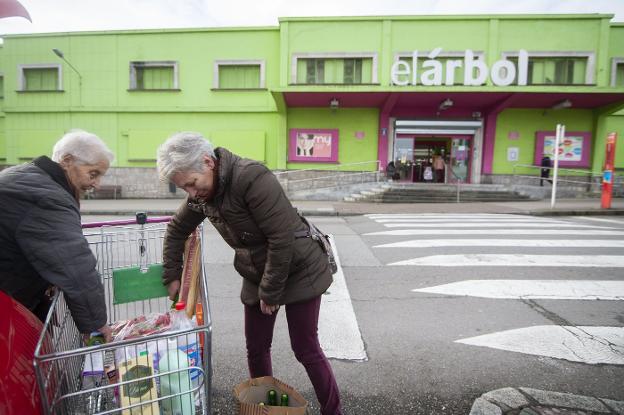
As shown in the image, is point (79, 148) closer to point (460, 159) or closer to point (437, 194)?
point (437, 194)

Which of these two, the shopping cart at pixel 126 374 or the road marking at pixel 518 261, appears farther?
the road marking at pixel 518 261

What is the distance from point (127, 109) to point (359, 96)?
11712 mm

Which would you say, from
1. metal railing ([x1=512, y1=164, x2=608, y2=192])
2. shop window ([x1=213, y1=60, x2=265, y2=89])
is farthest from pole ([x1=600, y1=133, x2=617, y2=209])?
shop window ([x1=213, y1=60, x2=265, y2=89])

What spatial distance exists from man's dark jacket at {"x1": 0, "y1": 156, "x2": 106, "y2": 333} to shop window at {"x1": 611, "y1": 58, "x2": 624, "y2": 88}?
2279cm

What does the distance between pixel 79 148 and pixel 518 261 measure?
5.96 metres

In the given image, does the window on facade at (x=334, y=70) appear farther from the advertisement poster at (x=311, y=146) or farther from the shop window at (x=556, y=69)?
the shop window at (x=556, y=69)

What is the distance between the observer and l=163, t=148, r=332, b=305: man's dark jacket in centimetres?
175

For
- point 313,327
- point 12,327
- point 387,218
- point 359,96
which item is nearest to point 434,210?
point 387,218

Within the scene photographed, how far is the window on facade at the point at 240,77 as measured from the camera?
1808cm

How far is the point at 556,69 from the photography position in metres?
17.2

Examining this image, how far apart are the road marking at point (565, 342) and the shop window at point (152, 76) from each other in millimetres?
18636

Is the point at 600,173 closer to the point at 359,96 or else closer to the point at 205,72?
the point at 359,96

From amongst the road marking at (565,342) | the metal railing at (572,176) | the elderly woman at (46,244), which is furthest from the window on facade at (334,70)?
the elderly woman at (46,244)

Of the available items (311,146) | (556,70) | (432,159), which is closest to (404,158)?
(432,159)
